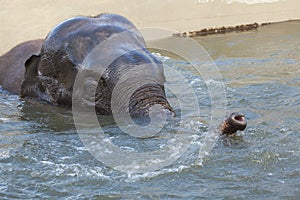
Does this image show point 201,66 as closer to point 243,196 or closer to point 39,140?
point 39,140

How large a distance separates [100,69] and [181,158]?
5.52 ft

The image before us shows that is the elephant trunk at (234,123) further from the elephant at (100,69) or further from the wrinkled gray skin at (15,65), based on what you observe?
the wrinkled gray skin at (15,65)

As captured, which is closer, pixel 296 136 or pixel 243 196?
pixel 243 196

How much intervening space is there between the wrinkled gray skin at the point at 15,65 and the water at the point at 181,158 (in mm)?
211

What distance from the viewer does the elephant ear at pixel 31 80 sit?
6.66 meters

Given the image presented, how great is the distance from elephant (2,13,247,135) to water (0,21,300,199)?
0.23 metres

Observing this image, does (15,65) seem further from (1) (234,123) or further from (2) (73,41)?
(1) (234,123)

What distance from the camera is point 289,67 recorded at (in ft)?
26.1

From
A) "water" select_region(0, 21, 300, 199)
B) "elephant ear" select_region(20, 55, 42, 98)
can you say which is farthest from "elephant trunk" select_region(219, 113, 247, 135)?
"elephant ear" select_region(20, 55, 42, 98)

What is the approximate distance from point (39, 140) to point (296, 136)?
2298 mm

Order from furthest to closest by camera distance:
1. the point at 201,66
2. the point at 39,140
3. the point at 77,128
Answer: the point at 201,66
the point at 77,128
the point at 39,140

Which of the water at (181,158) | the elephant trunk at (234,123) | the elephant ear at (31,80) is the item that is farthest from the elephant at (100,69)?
the elephant trunk at (234,123)

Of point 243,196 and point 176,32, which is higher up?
point 243,196

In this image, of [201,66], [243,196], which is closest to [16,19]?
[201,66]
